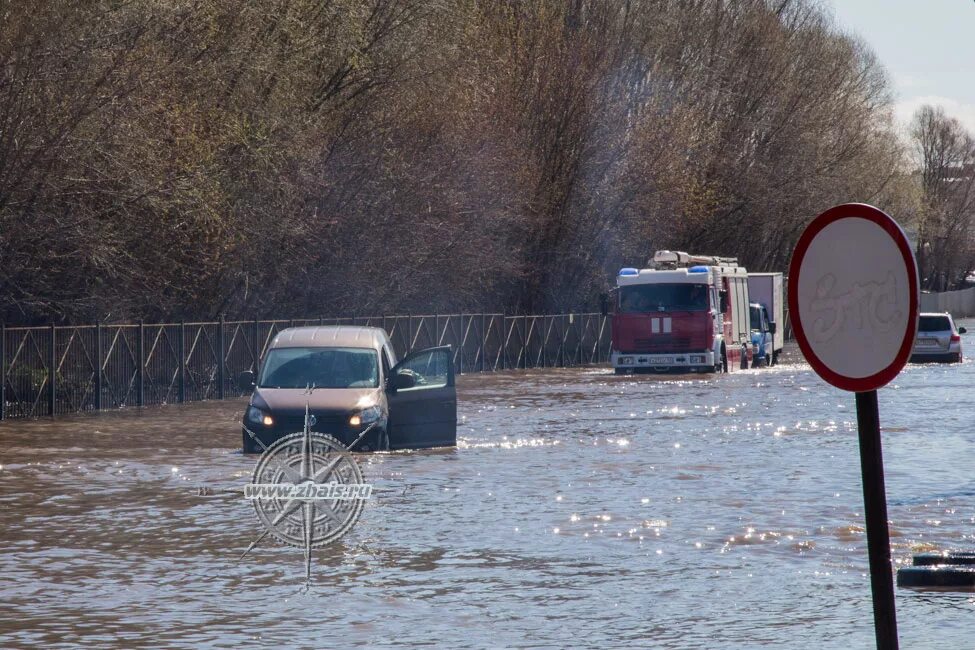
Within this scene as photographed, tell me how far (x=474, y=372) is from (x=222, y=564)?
4057 cm

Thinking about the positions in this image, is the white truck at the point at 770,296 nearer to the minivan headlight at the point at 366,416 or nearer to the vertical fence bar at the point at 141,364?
the vertical fence bar at the point at 141,364

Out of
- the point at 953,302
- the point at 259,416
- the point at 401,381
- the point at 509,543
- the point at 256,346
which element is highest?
the point at 953,302

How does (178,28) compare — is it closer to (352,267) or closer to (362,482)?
(352,267)

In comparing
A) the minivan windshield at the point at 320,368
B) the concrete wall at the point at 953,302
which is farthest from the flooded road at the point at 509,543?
the concrete wall at the point at 953,302

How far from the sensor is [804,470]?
64.8ft

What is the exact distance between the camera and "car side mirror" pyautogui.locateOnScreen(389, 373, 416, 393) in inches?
829

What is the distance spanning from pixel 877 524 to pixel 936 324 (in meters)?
50.1

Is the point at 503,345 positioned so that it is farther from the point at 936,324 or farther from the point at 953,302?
the point at 953,302

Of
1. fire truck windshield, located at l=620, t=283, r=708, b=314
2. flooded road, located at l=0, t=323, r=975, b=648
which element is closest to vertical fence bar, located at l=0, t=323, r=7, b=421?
flooded road, located at l=0, t=323, r=975, b=648

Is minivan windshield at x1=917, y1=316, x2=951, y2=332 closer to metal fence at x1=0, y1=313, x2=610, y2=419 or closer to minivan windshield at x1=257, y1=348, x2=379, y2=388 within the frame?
metal fence at x1=0, y1=313, x2=610, y2=419

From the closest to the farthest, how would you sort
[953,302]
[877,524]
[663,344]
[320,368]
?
[877,524], [320,368], [663,344], [953,302]

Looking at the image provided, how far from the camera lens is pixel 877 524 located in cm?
650

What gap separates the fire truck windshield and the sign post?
39.6 m

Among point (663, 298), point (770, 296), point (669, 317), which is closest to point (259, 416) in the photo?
point (669, 317)
